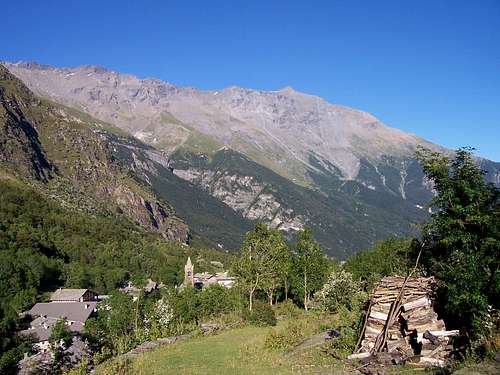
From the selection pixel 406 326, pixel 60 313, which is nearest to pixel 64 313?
pixel 60 313

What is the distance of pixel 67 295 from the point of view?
13750 cm

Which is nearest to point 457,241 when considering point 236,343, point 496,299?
point 496,299

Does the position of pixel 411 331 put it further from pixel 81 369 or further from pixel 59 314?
pixel 59 314

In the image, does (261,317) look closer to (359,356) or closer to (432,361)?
(359,356)

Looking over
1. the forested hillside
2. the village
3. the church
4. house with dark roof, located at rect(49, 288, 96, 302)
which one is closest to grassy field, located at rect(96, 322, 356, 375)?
the village

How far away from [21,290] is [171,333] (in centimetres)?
11106

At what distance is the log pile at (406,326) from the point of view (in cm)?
1975

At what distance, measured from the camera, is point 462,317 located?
68.3 feet

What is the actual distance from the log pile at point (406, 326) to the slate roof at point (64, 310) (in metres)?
105

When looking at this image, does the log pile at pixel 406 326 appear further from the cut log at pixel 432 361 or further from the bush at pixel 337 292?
the bush at pixel 337 292

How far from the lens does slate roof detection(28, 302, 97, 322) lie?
116 m

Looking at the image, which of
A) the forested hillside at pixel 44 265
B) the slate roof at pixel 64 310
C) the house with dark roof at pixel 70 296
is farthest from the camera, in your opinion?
the house with dark roof at pixel 70 296

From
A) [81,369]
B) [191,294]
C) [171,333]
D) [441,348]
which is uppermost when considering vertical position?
[441,348]

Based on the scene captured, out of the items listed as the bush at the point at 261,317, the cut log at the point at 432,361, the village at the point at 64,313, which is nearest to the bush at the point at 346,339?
the cut log at the point at 432,361
